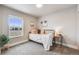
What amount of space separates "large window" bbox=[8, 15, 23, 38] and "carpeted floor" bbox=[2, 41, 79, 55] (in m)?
0.22

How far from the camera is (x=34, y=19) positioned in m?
1.73

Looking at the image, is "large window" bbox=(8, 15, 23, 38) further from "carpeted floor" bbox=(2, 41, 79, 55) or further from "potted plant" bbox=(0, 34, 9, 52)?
"carpeted floor" bbox=(2, 41, 79, 55)

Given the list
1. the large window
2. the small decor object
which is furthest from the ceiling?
the small decor object

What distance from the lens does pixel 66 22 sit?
165cm

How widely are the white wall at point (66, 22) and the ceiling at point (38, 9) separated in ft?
0.22

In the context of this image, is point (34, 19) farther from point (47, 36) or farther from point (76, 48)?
point (76, 48)

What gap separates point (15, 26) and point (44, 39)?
566mm

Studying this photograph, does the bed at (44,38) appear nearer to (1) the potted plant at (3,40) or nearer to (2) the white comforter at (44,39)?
(2) the white comforter at (44,39)

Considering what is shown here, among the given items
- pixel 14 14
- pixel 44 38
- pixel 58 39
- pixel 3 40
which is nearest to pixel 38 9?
pixel 14 14

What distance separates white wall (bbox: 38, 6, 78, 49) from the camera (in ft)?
5.29

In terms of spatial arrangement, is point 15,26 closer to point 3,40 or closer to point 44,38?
point 3,40

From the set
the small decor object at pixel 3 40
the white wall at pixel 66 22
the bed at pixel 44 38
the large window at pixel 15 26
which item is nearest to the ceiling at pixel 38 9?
the white wall at pixel 66 22

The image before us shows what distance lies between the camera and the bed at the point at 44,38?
5.54 feet

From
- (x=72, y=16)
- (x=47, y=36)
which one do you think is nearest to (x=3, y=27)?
(x=47, y=36)
